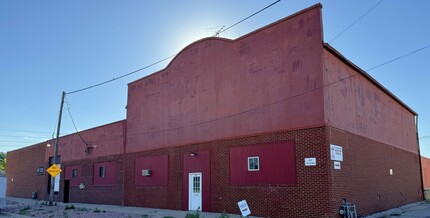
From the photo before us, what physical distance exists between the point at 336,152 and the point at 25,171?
42.8 m

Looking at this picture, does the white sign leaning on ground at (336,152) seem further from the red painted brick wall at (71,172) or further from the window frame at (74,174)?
the window frame at (74,174)

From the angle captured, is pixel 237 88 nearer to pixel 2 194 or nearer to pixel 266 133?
pixel 266 133

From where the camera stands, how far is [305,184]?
16.7 m

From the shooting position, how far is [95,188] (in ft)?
105

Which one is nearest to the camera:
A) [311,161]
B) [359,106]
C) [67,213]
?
[311,161]

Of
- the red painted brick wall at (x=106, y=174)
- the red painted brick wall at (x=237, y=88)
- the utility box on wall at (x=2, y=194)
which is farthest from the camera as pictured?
the red painted brick wall at (x=106, y=174)

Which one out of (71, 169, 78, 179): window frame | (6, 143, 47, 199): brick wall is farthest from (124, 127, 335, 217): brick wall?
(6, 143, 47, 199): brick wall

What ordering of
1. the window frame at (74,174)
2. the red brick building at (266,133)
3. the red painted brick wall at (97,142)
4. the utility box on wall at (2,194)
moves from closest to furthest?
the red brick building at (266,133) → the utility box on wall at (2,194) → the red painted brick wall at (97,142) → the window frame at (74,174)

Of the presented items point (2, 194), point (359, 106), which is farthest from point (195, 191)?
point (2, 194)

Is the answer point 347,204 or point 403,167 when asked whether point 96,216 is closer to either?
point 347,204

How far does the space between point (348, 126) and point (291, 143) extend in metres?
3.34

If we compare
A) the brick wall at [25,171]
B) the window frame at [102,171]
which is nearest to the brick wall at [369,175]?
the window frame at [102,171]

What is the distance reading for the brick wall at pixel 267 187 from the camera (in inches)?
643

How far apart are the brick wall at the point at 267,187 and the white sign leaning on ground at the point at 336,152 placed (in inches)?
18.5
